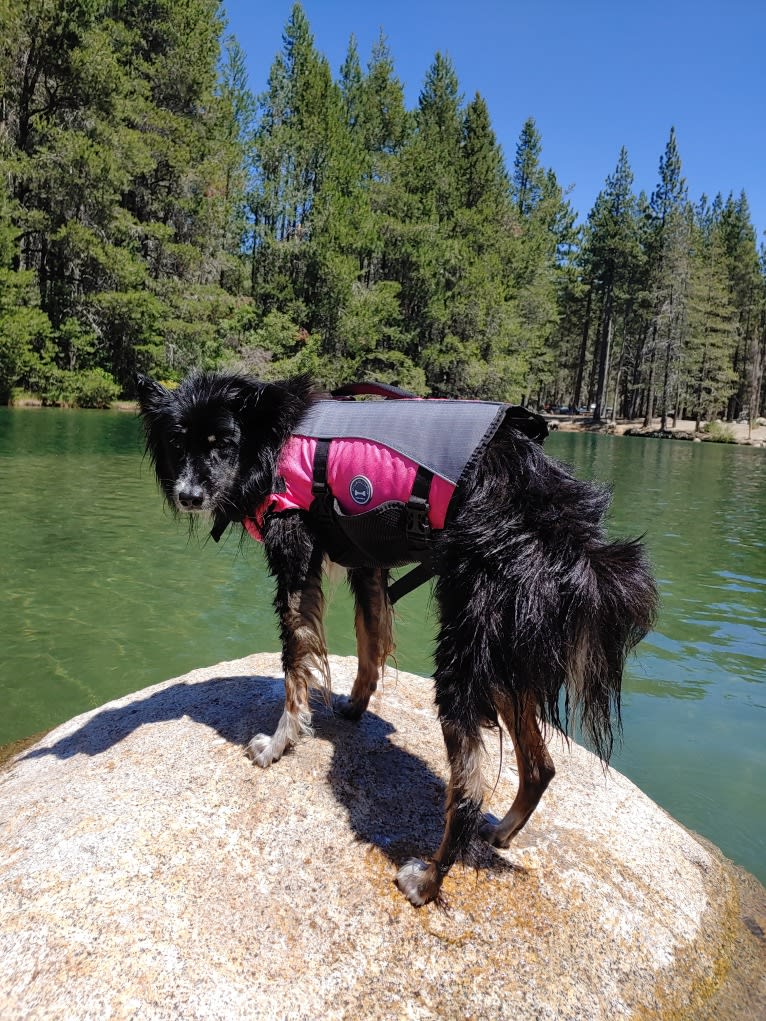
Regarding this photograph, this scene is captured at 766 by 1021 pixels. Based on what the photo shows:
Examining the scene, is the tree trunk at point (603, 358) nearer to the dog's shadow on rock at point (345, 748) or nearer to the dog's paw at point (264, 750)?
the dog's shadow on rock at point (345, 748)

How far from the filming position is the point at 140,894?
9.19ft

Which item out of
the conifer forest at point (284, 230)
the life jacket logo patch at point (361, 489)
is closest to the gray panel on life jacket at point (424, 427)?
the life jacket logo patch at point (361, 489)

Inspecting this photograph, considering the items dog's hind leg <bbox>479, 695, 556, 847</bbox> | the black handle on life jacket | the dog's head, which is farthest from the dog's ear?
dog's hind leg <bbox>479, 695, 556, 847</bbox>

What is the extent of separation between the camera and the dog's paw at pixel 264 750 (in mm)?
3684

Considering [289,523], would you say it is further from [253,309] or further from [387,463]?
[253,309]

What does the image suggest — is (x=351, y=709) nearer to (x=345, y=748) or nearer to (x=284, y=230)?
(x=345, y=748)

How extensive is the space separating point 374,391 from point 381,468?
33.1 inches

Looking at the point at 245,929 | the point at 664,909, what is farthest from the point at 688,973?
the point at 245,929

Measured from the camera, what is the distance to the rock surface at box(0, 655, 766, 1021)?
252cm

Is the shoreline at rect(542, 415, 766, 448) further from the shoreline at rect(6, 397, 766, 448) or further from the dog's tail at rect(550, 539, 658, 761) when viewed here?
the dog's tail at rect(550, 539, 658, 761)

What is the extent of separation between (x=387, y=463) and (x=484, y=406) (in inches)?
21.6

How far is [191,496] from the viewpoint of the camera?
3.80m

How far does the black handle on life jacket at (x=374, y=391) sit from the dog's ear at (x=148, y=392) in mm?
1023

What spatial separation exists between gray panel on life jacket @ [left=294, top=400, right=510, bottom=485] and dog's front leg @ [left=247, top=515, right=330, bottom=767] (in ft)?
1.91
